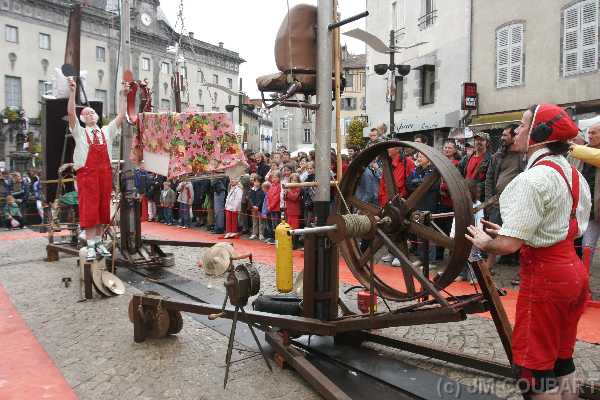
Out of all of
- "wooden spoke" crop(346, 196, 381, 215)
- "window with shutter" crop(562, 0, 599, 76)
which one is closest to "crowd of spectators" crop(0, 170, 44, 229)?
"wooden spoke" crop(346, 196, 381, 215)

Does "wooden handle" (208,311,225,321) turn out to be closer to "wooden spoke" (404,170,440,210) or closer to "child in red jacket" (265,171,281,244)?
"wooden spoke" (404,170,440,210)

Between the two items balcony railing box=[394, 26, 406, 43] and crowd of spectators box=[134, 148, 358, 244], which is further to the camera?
balcony railing box=[394, 26, 406, 43]

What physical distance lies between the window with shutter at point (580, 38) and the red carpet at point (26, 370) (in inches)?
547

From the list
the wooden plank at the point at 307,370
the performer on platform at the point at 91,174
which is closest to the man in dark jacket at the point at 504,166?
the wooden plank at the point at 307,370

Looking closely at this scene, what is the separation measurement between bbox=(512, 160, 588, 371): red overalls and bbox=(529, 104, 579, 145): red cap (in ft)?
0.42

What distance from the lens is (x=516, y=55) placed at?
14.9 m

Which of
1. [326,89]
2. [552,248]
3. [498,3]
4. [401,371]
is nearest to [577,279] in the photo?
[552,248]

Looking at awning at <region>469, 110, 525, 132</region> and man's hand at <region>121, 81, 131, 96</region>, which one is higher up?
awning at <region>469, 110, 525, 132</region>

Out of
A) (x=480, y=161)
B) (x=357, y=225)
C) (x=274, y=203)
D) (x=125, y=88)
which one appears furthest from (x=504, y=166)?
(x=125, y=88)

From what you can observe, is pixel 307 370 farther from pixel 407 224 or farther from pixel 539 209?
pixel 539 209

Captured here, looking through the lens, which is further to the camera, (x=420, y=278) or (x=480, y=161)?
(x=480, y=161)

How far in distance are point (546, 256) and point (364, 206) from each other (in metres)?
1.75

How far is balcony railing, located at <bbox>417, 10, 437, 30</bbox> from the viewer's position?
1849 cm

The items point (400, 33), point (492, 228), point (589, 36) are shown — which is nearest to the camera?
point (492, 228)
